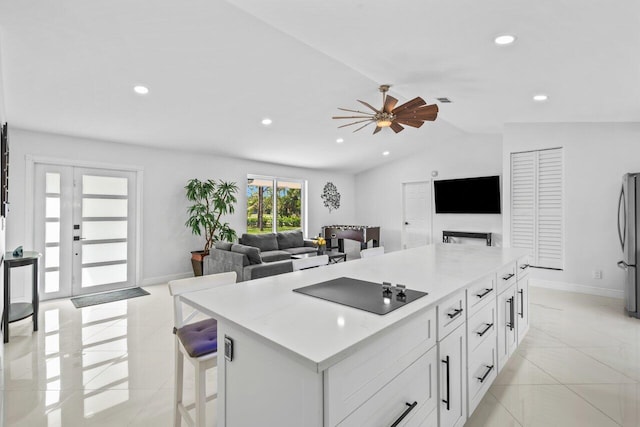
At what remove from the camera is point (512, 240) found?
5363 mm

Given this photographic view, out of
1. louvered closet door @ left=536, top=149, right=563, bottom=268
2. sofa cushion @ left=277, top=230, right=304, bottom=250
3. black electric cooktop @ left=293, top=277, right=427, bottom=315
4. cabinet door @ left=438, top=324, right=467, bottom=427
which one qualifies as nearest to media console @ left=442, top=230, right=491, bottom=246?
louvered closet door @ left=536, top=149, right=563, bottom=268

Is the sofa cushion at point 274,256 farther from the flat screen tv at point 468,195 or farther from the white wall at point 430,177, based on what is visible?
the flat screen tv at point 468,195

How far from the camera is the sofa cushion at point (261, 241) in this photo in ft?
19.8

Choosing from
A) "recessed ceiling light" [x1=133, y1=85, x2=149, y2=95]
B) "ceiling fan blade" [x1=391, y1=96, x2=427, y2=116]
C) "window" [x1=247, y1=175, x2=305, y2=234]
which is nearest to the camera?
"ceiling fan blade" [x1=391, y1=96, x2=427, y2=116]

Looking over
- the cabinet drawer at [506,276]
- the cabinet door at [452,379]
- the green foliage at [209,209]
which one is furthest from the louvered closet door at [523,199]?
the green foliage at [209,209]

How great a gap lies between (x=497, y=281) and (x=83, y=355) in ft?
11.4

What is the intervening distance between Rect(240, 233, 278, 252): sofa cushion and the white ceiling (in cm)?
199

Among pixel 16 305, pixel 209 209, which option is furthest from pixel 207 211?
pixel 16 305

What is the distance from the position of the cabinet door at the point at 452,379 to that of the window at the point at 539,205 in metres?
4.26

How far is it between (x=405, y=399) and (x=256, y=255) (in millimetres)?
3342

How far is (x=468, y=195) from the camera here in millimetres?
6906

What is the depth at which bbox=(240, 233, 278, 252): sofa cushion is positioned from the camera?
6.03 meters

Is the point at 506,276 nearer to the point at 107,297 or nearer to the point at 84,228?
the point at 107,297

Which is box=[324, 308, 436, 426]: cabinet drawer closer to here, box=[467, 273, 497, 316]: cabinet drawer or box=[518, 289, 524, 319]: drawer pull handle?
box=[467, 273, 497, 316]: cabinet drawer
